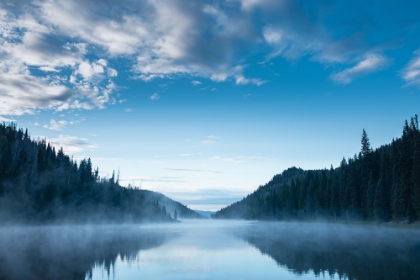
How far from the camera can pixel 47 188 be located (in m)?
129

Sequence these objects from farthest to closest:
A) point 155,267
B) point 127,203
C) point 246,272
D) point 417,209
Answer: point 127,203, point 417,209, point 155,267, point 246,272

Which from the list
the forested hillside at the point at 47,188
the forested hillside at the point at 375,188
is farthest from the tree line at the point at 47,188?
the forested hillside at the point at 375,188

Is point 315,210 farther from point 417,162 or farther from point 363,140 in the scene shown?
point 417,162

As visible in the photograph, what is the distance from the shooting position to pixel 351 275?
77.4ft

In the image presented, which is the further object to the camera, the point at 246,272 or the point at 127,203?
the point at 127,203

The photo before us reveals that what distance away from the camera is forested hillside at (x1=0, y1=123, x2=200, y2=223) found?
11381 centimetres

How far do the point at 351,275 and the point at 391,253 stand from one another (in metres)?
11.4

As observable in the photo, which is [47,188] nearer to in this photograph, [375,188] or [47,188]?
[47,188]

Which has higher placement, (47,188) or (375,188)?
(47,188)

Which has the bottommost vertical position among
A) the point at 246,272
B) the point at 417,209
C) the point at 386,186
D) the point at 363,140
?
the point at 246,272

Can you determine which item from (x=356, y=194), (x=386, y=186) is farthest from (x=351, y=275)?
(x=356, y=194)

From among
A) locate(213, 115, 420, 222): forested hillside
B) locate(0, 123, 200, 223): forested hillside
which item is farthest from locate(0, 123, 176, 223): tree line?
locate(213, 115, 420, 222): forested hillside

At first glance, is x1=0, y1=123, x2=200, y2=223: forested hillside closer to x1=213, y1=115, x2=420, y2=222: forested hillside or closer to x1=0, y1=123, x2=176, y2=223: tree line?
x1=0, y1=123, x2=176, y2=223: tree line

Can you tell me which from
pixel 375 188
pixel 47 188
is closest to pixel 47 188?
pixel 47 188
